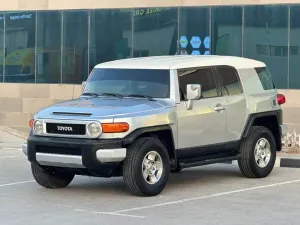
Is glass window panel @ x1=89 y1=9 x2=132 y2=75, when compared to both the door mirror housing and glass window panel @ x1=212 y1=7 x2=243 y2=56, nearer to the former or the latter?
glass window panel @ x1=212 y1=7 x2=243 y2=56

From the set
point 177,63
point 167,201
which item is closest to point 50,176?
point 167,201

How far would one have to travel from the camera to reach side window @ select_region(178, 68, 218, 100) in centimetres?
1224

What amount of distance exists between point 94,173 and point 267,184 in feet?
9.56

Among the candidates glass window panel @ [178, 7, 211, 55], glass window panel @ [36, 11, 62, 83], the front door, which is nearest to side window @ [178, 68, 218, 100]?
the front door

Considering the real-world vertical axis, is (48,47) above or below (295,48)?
above

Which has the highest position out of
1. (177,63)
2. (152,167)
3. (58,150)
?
(177,63)

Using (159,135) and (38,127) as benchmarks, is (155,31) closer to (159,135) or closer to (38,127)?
(159,135)

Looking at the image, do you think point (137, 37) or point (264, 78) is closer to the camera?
point (264, 78)

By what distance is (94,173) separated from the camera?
11383 millimetres

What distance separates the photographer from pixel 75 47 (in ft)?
81.3

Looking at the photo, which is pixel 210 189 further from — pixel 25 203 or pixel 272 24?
pixel 272 24

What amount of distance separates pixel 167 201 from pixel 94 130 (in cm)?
136

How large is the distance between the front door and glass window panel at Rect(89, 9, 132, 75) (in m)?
11.3

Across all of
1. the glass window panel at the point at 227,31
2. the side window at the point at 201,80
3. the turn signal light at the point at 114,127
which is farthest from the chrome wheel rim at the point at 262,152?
the glass window panel at the point at 227,31
